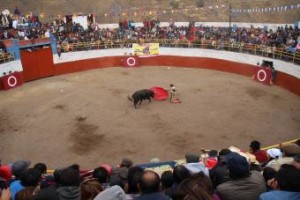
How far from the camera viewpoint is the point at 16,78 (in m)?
22.0

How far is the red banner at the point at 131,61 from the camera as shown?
2598 cm

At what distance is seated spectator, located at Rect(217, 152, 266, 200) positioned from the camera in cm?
440

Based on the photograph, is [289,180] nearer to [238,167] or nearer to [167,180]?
[238,167]

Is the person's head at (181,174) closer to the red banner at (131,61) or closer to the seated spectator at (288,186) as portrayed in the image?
the seated spectator at (288,186)

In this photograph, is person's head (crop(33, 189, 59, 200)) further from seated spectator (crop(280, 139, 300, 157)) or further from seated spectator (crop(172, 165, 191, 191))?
seated spectator (crop(280, 139, 300, 157))

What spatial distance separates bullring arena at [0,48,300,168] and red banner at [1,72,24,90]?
492 mm

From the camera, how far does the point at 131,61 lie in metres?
26.0

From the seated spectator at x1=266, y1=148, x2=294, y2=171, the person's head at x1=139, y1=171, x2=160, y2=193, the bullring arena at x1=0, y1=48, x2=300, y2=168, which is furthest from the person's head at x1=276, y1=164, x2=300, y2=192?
the bullring arena at x1=0, y1=48, x2=300, y2=168

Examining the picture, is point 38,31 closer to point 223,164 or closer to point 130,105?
point 130,105

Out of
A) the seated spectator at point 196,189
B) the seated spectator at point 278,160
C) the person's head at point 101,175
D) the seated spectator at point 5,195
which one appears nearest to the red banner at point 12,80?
the seated spectator at point 5,195

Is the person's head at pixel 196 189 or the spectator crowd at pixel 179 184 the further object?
the spectator crowd at pixel 179 184

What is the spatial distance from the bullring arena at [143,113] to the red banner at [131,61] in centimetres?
87

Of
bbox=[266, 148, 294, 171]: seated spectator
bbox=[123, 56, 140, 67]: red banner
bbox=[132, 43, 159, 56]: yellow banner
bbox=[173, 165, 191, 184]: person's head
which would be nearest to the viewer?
bbox=[173, 165, 191, 184]: person's head

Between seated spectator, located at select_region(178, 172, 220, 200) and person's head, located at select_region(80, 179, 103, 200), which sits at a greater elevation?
seated spectator, located at select_region(178, 172, 220, 200)
